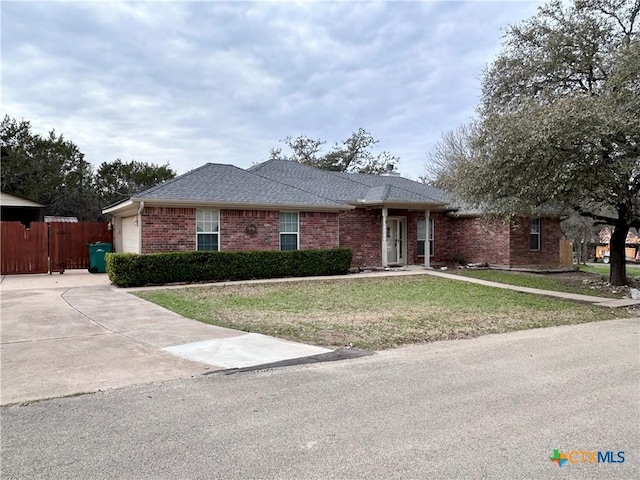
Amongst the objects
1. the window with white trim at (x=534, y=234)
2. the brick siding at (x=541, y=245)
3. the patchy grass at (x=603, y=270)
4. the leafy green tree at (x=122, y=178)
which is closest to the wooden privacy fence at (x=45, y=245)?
the brick siding at (x=541, y=245)

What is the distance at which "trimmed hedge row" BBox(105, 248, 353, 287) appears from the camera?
13656 mm

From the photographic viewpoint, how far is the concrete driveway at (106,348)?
5102 millimetres

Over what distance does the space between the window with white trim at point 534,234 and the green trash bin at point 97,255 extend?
18.3 metres

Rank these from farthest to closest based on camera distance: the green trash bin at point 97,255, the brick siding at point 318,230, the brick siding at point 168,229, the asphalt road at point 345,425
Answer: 1. the green trash bin at point 97,255
2. the brick siding at point 318,230
3. the brick siding at point 168,229
4. the asphalt road at point 345,425

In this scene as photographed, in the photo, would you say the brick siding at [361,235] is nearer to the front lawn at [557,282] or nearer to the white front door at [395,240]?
the white front door at [395,240]

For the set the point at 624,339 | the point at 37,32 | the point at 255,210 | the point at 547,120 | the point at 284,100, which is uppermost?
the point at 284,100

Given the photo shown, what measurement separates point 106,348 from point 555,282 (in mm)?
14972

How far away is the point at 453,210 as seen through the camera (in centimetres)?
2161

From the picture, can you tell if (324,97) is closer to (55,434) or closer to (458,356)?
(458,356)

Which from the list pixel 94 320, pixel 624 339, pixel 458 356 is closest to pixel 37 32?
pixel 94 320

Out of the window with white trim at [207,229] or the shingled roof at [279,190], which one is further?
the window with white trim at [207,229]

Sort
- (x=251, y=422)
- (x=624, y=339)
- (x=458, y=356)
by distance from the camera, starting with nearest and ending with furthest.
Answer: (x=251, y=422)
(x=458, y=356)
(x=624, y=339)

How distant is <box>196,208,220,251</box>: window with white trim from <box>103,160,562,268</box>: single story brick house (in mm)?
A: 34

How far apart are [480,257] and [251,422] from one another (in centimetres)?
1885
